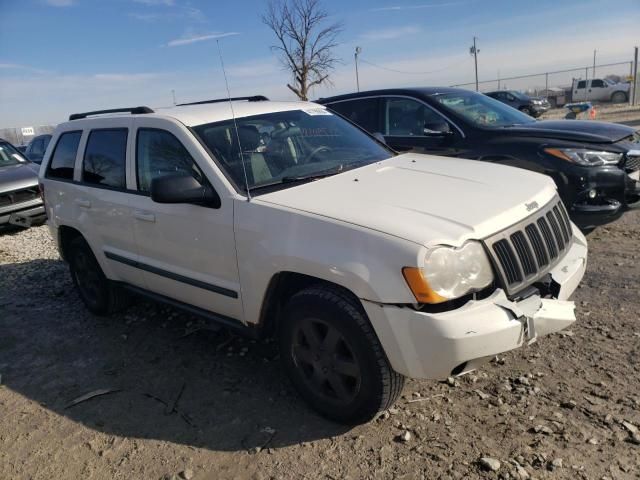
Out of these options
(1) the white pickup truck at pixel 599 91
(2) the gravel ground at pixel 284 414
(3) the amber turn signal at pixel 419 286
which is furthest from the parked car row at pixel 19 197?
(1) the white pickup truck at pixel 599 91

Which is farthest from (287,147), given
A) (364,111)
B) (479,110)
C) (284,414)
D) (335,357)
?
(479,110)

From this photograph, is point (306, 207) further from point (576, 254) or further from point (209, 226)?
point (576, 254)

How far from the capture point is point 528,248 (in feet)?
9.12

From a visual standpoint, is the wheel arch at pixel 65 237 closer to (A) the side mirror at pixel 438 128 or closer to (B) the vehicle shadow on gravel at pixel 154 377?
(B) the vehicle shadow on gravel at pixel 154 377

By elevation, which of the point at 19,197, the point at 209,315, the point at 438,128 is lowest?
the point at 209,315

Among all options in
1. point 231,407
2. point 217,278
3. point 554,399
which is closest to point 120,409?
point 231,407

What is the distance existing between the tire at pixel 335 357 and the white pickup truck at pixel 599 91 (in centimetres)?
3588

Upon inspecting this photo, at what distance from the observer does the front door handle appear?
143 inches

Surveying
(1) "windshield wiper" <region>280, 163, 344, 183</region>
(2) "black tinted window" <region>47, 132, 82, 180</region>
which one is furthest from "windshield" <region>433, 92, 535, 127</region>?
(2) "black tinted window" <region>47, 132, 82, 180</region>

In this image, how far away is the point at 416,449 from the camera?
2.67 meters

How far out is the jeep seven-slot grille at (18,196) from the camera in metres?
8.76

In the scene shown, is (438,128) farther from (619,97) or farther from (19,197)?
(619,97)

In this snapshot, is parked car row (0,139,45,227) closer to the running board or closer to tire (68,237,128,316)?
tire (68,237,128,316)

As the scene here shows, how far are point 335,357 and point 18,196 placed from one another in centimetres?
822
